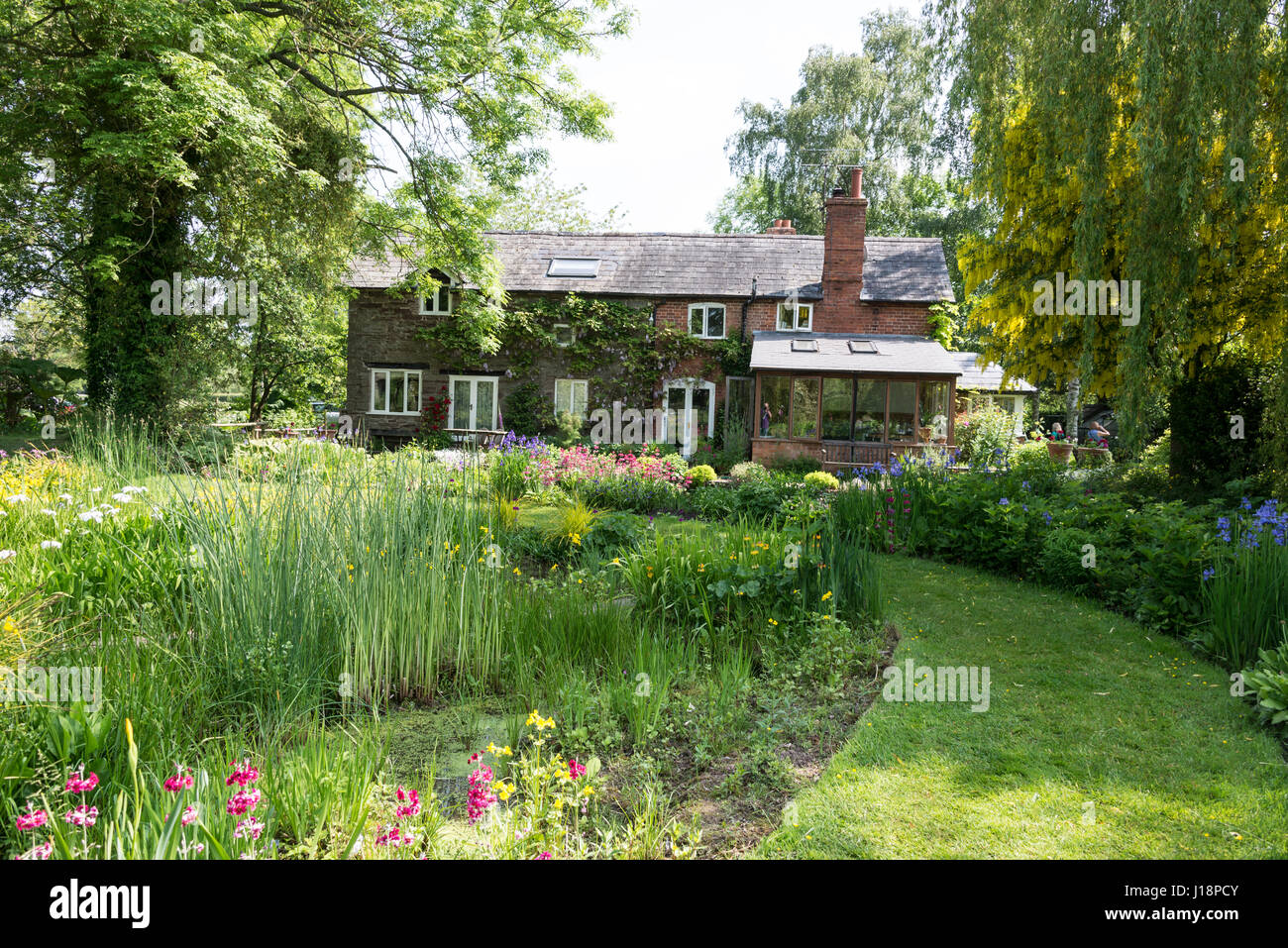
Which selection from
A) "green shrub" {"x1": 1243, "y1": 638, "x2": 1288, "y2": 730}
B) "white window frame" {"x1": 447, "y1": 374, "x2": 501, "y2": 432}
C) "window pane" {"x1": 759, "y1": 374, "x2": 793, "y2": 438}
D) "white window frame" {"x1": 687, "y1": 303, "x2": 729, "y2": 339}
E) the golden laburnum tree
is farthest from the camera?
"white window frame" {"x1": 447, "y1": 374, "x2": 501, "y2": 432}

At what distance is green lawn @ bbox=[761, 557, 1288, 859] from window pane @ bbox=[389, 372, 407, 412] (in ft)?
61.4

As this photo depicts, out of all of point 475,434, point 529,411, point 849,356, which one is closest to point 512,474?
point 475,434

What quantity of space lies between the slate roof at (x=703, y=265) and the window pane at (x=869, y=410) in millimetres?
2689

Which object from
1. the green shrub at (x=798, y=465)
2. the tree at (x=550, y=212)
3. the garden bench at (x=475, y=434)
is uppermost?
the tree at (x=550, y=212)

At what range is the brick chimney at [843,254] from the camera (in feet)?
64.2

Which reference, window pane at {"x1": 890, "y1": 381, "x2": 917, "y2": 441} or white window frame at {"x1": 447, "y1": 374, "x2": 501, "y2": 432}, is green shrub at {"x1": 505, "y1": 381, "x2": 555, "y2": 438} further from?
window pane at {"x1": 890, "y1": 381, "x2": 917, "y2": 441}

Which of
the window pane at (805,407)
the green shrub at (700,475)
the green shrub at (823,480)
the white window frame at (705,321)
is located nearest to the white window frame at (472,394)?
the white window frame at (705,321)

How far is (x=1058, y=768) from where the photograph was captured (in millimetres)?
3537

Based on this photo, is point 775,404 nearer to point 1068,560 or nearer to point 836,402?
point 836,402

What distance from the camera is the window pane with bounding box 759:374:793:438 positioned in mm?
18812

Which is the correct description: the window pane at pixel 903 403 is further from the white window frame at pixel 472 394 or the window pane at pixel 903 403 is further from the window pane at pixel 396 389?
the window pane at pixel 396 389

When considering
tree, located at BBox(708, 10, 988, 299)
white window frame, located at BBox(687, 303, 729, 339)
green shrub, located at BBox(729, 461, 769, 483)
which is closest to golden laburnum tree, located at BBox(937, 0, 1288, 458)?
green shrub, located at BBox(729, 461, 769, 483)

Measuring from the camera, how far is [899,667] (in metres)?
4.67
